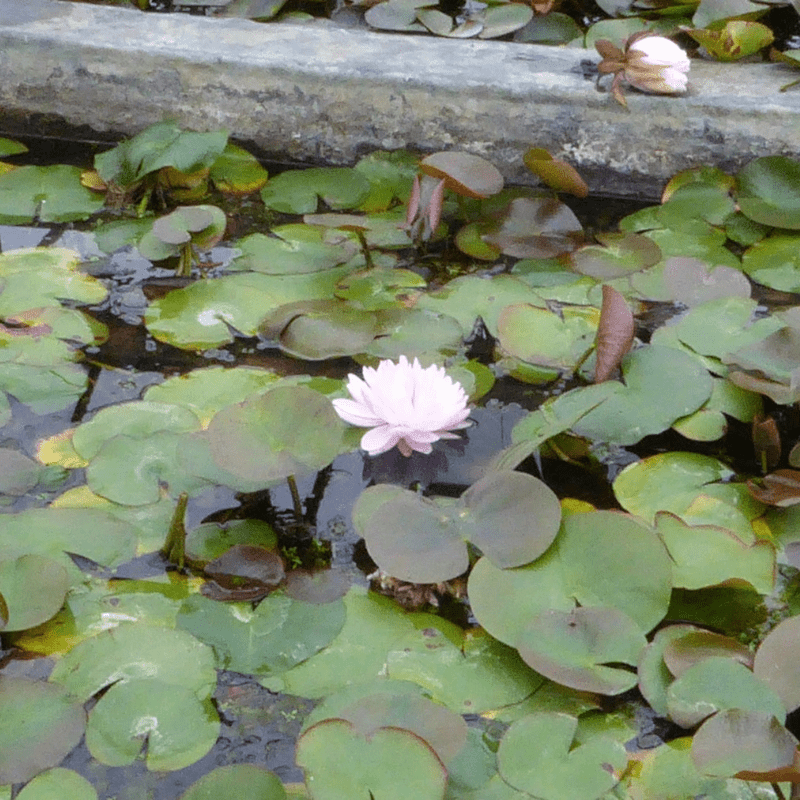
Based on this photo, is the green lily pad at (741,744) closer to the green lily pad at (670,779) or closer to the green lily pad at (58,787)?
the green lily pad at (670,779)

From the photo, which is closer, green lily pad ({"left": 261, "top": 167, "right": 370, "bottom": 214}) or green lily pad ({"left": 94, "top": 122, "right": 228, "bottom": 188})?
green lily pad ({"left": 94, "top": 122, "right": 228, "bottom": 188})

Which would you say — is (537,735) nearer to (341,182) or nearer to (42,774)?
(42,774)

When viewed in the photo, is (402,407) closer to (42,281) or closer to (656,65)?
(42,281)

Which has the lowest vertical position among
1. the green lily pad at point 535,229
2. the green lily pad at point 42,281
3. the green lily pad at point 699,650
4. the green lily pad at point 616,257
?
the green lily pad at point 699,650

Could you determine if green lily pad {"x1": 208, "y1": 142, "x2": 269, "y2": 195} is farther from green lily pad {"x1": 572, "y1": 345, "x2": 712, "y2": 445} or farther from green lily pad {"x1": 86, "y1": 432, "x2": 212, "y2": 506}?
green lily pad {"x1": 572, "y1": 345, "x2": 712, "y2": 445}

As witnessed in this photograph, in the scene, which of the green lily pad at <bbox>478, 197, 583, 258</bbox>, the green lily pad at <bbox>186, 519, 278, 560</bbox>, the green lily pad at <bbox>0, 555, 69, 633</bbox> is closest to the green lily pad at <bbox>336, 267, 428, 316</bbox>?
the green lily pad at <bbox>478, 197, 583, 258</bbox>

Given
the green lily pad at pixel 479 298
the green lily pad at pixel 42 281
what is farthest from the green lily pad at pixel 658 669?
the green lily pad at pixel 42 281

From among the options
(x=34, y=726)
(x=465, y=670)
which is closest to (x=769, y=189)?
(x=465, y=670)

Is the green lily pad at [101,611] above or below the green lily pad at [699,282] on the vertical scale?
below
